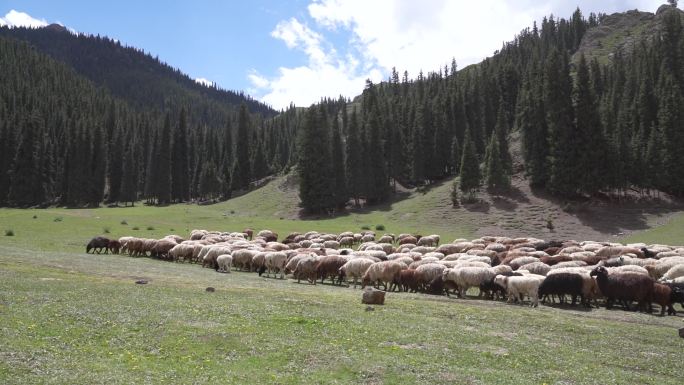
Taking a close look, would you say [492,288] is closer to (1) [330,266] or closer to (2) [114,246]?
(1) [330,266]

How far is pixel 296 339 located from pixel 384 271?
1663 cm

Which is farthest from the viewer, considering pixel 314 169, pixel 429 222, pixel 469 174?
pixel 314 169

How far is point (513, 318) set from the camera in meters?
18.8

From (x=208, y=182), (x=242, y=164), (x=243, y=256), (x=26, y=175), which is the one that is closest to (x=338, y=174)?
(x=242, y=164)

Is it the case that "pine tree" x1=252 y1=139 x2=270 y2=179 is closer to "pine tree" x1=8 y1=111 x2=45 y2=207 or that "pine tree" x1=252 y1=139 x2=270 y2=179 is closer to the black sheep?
"pine tree" x1=8 y1=111 x2=45 y2=207

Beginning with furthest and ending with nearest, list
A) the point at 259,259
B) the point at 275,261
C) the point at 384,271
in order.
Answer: the point at 259,259
the point at 275,261
the point at 384,271

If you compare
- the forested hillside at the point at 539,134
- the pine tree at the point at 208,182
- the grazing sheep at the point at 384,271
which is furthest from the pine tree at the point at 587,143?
the pine tree at the point at 208,182

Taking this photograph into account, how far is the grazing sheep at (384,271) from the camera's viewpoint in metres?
29.7

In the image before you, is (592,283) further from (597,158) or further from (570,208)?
(597,158)

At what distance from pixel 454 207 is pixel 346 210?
21.5 meters

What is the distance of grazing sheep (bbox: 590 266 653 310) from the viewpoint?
22.2 m

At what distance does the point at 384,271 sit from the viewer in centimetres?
2966

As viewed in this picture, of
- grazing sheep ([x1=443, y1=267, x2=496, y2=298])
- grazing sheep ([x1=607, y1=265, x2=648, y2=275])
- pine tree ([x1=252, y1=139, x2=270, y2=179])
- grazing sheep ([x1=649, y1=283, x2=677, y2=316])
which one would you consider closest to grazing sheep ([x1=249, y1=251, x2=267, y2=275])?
grazing sheep ([x1=443, y1=267, x2=496, y2=298])

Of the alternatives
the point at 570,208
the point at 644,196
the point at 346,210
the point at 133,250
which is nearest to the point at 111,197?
the point at 346,210
